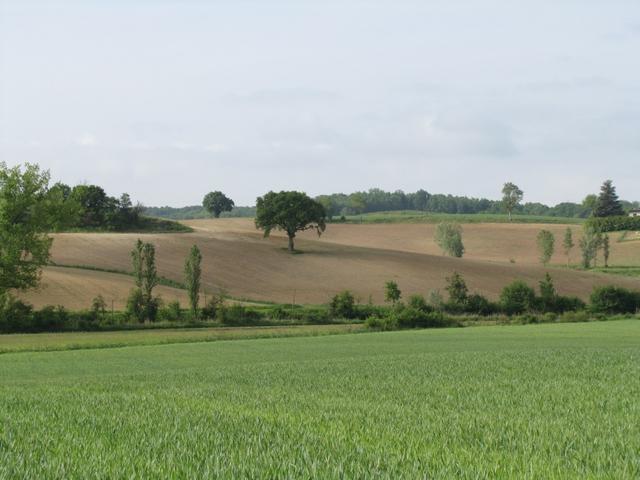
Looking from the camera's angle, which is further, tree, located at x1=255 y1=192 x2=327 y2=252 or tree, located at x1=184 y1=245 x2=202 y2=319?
tree, located at x1=255 y1=192 x2=327 y2=252

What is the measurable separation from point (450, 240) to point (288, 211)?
41.2 meters

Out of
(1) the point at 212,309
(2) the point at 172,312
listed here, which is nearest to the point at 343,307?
(1) the point at 212,309

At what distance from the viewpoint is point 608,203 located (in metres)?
190

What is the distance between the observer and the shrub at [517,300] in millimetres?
84875

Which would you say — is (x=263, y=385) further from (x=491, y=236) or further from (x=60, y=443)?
(x=491, y=236)

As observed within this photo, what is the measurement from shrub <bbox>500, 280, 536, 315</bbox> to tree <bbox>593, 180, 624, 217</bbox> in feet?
370

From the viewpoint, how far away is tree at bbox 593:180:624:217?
621 ft

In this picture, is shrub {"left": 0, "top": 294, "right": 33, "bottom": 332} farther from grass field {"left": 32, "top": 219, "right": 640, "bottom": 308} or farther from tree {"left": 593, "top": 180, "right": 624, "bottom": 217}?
tree {"left": 593, "top": 180, "right": 624, "bottom": 217}

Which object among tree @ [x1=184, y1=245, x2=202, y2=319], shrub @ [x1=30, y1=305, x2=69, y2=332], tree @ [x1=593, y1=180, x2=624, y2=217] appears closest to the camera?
shrub @ [x1=30, y1=305, x2=69, y2=332]

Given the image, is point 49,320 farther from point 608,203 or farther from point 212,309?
point 608,203

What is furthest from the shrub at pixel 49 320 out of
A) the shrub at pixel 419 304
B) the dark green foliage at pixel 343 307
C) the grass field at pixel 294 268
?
the shrub at pixel 419 304

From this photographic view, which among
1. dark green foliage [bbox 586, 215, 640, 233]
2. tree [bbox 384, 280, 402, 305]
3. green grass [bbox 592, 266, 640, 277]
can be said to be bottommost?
tree [bbox 384, 280, 402, 305]

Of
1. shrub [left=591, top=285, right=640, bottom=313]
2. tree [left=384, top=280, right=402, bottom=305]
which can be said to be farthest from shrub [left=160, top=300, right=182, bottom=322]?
shrub [left=591, top=285, right=640, bottom=313]

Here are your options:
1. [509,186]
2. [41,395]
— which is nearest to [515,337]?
[41,395]
